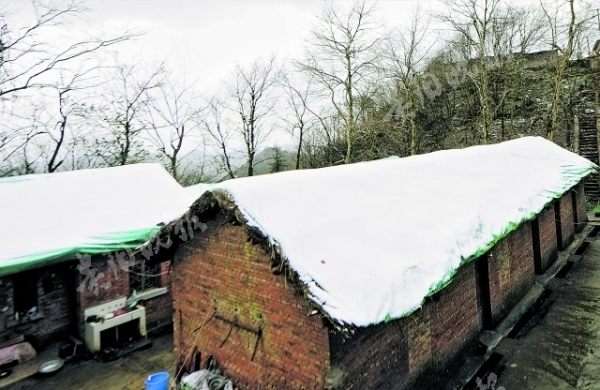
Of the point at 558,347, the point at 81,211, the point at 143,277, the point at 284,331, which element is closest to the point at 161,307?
the point at 143,277

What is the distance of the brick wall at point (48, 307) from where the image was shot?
29.7 ft

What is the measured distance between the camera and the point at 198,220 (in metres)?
6.52

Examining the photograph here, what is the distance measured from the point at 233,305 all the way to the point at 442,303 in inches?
152

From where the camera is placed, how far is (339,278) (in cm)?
486

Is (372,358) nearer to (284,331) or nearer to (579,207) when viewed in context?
(284,331)

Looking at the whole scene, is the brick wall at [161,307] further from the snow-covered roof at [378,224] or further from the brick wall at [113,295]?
the snow-covered roof at [378,224]

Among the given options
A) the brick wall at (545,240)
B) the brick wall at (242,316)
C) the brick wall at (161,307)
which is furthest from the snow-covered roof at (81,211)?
the brick wall at (545,240)

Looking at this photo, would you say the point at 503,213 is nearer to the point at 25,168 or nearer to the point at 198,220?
the point at 198,220

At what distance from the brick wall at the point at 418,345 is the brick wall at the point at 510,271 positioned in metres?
0.99

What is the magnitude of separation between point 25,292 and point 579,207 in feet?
70.7

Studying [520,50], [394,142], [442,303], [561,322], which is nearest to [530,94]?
[520,50]

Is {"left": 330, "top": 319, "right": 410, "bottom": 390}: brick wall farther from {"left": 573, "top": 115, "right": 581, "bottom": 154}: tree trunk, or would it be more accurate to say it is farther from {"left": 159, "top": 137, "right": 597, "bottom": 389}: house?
{"left": 573, "top": 115, "right": 581, "bottom": 154}: tree trunk

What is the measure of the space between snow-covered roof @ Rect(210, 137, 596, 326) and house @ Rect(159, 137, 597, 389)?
0.02 metres

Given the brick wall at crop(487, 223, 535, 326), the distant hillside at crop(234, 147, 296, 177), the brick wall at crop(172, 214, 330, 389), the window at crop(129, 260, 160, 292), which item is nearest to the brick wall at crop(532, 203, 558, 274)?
the brick wall at crop(487, 223, 535, 326)
